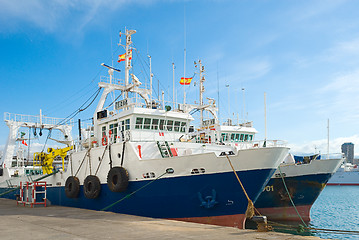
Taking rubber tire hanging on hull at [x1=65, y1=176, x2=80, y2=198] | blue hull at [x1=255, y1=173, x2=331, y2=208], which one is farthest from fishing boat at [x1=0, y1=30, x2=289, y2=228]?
blue hull at [x1=255, y1=173, x2=331, y2=208]

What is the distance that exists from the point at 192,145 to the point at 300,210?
834cm

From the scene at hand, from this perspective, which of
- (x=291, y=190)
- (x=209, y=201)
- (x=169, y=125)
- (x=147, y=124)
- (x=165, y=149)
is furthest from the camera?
(x=291, y=190)

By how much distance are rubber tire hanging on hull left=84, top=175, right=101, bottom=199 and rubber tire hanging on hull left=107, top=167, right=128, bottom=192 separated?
4.01 ft

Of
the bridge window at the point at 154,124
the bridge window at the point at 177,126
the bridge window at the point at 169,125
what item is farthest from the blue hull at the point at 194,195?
the bridge window at the point at 177,126

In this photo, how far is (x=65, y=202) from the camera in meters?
19.3

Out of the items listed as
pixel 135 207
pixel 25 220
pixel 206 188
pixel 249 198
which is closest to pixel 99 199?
pixel 135 207

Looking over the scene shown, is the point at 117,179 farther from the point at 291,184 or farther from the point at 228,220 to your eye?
the point at 291,184

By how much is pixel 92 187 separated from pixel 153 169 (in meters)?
4.08

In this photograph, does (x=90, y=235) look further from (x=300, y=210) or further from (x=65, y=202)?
(x=300, y=210)

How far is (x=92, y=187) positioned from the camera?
52.7ft

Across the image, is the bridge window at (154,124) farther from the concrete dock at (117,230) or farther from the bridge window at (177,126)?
the concrete dock at (117,230)

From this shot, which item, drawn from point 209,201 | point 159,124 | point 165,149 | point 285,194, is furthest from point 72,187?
point 285,194

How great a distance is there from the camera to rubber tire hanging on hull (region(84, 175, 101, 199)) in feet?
52.4

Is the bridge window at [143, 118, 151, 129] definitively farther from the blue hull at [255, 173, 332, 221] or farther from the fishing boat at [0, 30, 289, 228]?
the blue hull at [255, 173, 332, 221]
